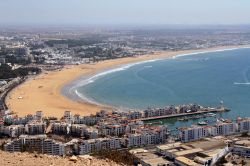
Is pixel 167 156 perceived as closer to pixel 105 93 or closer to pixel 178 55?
pixel 105 93

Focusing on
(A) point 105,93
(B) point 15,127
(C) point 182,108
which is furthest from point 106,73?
(B) point 15,127

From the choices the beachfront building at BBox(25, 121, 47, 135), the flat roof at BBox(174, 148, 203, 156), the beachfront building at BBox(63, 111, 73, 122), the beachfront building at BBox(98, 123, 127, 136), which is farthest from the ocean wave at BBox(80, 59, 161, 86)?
the flat roof at BBox(174, 148, 203, 156)

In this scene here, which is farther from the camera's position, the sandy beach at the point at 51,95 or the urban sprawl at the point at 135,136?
the sandy beach at the point at 51,95

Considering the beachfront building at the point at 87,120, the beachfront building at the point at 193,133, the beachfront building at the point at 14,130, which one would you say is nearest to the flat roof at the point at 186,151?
the beachfront building at the point at 193,133

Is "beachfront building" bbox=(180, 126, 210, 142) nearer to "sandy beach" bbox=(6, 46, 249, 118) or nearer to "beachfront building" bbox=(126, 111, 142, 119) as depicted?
"beachfront building" bbox=(126, 111, 142, 119)

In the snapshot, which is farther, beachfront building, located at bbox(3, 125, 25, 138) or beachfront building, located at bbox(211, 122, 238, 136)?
beachfront building, located at bbox(211, 122, 238, 136)

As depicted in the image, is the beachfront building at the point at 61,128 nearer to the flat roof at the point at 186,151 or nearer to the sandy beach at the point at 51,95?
the sandy beach at the point at 51,95

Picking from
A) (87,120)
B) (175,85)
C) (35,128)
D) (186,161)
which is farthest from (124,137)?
(175,85)
